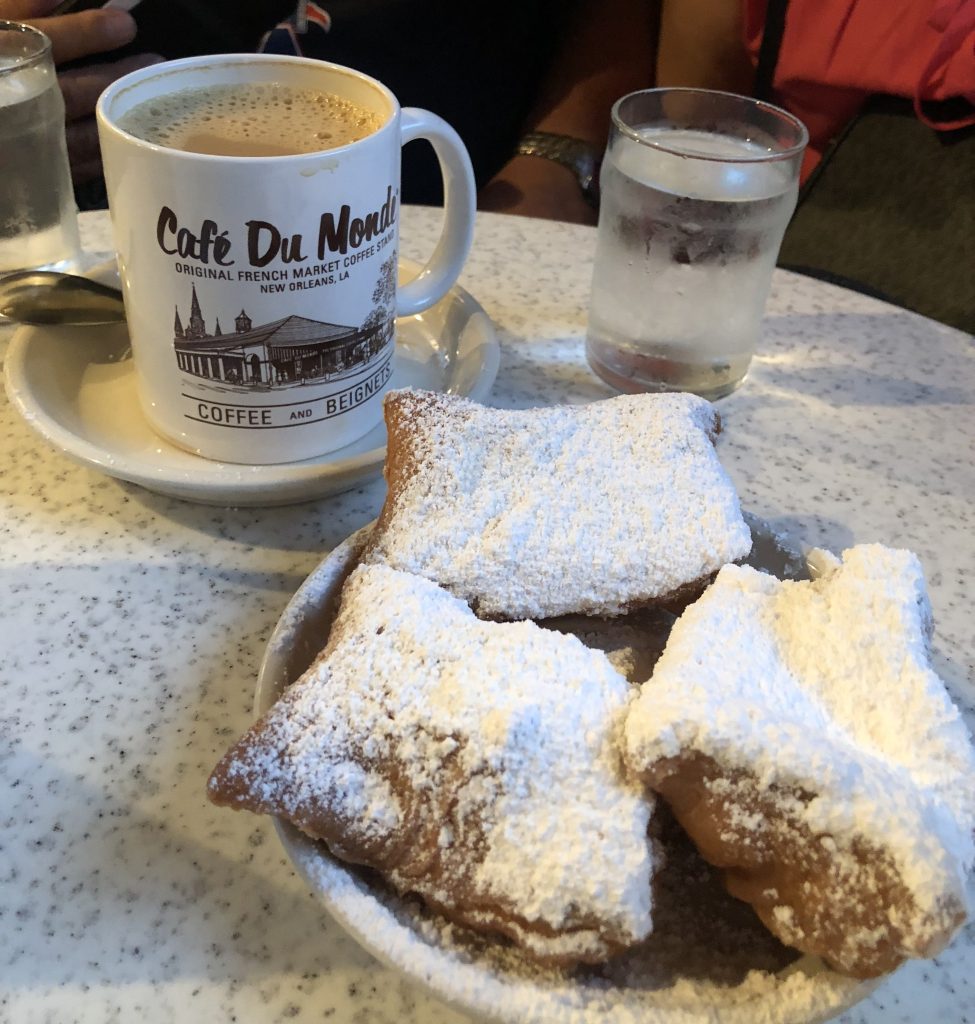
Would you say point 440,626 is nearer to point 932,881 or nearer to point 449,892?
point 449,892

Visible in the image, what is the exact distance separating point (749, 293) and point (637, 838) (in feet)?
1.97

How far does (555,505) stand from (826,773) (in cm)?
24

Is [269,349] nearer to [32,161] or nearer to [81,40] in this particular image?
[32,161]

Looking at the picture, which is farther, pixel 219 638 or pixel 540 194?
pixel 540 194

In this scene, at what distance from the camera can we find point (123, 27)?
1.08 meters

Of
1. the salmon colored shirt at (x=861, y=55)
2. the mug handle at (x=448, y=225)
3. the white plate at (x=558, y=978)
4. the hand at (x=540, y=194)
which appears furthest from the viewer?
the hand at (x=540, y=194)

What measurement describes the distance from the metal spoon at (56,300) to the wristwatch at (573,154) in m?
0.84

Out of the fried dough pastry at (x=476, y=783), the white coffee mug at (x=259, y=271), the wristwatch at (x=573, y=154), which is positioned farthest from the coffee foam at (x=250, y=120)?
the wristwatch at (x=573, y=154)

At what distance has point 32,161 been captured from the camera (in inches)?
34.7

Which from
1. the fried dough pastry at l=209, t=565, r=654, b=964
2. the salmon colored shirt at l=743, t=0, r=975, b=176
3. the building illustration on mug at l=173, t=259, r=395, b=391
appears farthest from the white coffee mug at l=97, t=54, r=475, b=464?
the salmon colored shirt at l=743, t=0, r=975, b=176

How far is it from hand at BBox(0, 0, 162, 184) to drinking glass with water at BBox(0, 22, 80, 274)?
0.17m

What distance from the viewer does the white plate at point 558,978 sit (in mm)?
376

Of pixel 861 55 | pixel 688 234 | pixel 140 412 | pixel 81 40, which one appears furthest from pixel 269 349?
pixel 861 55

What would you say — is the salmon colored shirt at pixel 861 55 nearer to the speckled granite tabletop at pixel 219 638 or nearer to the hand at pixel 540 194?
the hand at pixel 540 194
